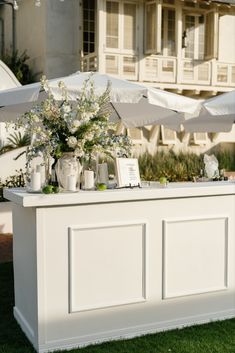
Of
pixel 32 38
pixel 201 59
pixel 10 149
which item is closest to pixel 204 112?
pixel 10 149

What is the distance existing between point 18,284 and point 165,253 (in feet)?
5.18

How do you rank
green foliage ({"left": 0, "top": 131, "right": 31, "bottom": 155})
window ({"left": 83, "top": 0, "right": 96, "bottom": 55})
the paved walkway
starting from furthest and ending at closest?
1. window ({"left": 83, "top": 0, "right": 96, "bottom": 55})
2. green foliage ({"left": 0, "top": 131, "right": 31, "bottom": 155})
3. the paved walkway

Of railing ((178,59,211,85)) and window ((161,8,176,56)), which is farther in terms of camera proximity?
window ((161,8,176,56))

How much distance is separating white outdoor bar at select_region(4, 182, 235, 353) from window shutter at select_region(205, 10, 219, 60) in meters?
12.9

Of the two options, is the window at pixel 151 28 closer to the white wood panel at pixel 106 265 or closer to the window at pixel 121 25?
the window at pixel 121 25

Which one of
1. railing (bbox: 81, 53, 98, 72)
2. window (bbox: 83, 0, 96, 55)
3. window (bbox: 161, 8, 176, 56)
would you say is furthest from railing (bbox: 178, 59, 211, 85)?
window (bbox: 83, 0, 96, 55)

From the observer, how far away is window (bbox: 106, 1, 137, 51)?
15836 mm

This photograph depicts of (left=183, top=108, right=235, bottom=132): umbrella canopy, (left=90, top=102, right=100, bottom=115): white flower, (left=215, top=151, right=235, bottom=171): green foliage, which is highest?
(left=90, top=102, right=100, bottom=115): white flower

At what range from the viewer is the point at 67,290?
427 cm

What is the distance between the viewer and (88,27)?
55.8ft

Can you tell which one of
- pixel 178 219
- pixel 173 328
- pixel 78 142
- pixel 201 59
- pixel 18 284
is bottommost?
pixel 173 328

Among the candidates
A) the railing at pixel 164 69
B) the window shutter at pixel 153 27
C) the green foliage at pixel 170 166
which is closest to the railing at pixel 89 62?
the railing at pixel 164 69

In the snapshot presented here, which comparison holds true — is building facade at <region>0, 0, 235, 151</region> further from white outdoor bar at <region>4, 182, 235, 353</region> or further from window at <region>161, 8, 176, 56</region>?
white outdoor bar at <region>4, 182, 235, 353</region>

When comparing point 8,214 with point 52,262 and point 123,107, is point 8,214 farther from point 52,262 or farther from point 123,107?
point 52,262
